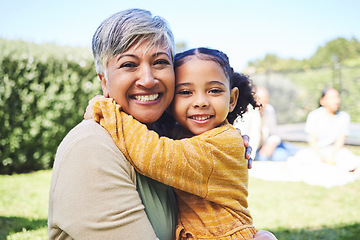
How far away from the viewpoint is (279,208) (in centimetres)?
615

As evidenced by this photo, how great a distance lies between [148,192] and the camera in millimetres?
1687

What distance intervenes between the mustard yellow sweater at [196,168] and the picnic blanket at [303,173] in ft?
20.9

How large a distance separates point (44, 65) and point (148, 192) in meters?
7.19

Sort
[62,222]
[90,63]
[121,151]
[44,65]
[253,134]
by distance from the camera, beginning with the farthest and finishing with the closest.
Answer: [90,63], [44,65], [253,134], [121,151], [62,222]

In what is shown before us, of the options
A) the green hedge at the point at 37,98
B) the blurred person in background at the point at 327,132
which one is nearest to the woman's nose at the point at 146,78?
the green hedge at the point at 37,98

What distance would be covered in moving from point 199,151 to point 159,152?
23 centimetres

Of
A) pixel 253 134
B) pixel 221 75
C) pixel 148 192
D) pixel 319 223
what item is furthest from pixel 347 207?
pixel 148 192

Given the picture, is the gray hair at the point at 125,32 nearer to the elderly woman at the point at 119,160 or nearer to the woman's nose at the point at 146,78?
the elderly woman at the point at 119,160

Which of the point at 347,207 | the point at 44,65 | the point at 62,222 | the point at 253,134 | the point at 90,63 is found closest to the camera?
the point at 62,222

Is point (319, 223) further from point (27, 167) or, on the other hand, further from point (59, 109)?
point (27, 167)

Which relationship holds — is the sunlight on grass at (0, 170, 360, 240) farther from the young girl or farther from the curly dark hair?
the young girl

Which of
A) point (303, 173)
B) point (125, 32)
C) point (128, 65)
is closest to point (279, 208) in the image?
point (303, 173)

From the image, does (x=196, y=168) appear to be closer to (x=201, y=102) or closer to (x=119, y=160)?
(x=119, y=160)

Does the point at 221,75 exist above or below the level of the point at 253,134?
above
